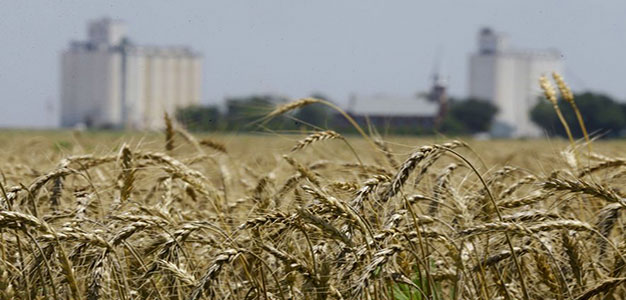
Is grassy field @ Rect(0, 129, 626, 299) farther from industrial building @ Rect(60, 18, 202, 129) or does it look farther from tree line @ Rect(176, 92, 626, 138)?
industrial building @ Rect(60, 18, 202, 129)

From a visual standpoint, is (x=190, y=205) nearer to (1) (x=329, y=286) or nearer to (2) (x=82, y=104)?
(1) (x=329, y=286)

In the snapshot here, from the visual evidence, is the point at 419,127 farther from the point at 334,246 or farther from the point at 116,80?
the point at 116,80

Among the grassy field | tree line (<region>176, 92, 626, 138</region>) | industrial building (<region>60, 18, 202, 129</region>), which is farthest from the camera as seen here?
industrial building (<region>60, 18, 202, 129</region>)

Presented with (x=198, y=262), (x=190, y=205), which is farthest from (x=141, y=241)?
(x=190, y=205)

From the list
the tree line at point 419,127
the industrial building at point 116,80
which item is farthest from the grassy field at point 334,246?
the industrial building at point 116,80

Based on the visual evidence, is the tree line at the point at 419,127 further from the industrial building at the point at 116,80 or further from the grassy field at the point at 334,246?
the industrial building at the point at 116,80

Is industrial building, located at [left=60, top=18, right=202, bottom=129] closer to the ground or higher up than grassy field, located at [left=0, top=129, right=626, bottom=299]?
closer to the ground

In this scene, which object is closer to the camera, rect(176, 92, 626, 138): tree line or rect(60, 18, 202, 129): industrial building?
rect(176, 92, 626, 138): tree line

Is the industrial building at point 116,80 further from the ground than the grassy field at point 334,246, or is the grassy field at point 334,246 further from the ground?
the grassy field at point 334,246

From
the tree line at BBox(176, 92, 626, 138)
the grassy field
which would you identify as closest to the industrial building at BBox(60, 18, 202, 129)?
the tree line at BBox(176, 92, 626, 138)

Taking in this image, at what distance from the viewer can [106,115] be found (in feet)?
609

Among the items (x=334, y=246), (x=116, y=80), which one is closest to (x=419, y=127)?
(x=334, y=246)

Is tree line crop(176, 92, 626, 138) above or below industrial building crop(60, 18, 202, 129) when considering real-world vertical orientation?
above

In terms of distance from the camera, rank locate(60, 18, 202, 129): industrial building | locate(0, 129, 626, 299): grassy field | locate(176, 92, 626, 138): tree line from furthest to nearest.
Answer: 1. locate(60, 18, 202, 129): industrial building
2. locate(176, 92, 626, 138): tree line
3. locate(0, 129, 626, 299): grassy field
